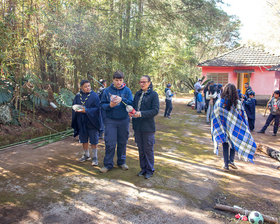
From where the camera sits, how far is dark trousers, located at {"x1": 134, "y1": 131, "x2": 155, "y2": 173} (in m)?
3.91

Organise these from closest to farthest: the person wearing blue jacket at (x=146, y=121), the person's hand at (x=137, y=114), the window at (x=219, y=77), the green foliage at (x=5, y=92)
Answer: the person's hand at (x=137, y=114) < the person wearing blue jacket at (x=146, y=121) < the green foliage at (x=5, y=92) < the window at (x=219, y=77)

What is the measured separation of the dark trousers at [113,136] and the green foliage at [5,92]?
4.08m

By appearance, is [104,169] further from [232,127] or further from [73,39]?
[73,39]

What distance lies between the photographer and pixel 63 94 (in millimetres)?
7348

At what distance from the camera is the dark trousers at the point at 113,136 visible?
414 cm

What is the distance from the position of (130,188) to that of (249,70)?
574 inches

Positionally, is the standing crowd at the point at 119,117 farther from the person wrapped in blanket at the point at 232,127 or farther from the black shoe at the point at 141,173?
the person wrapped in blanket at the point at 232,127

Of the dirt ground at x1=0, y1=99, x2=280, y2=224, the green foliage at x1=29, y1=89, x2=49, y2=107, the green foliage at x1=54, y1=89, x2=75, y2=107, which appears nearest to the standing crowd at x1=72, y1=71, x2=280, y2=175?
the dirt ground at x1=0, y1=99, x2=280, y2=224

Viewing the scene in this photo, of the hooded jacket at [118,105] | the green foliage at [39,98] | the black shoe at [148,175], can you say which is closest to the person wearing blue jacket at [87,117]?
the hooded jacket at [118,105]

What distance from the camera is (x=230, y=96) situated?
4.22 meters

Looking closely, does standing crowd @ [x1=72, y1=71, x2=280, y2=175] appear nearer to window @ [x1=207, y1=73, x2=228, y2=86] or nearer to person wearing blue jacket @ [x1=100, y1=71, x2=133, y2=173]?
person wearing blue jacket @ [x1=100, y1=71, x2=133, y2=173]

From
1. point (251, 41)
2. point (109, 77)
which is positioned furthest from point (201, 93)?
point (251, 41)

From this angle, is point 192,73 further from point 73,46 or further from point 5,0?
point 5,0

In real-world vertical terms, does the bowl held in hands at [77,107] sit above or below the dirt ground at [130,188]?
above
